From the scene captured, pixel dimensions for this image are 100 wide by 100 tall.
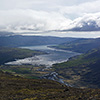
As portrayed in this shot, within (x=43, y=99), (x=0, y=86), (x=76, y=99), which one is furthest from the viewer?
(x=0, y=86)

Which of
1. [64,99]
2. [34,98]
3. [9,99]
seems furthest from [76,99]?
[9,99]

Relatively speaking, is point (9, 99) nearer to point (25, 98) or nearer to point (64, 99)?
point (25, 98)

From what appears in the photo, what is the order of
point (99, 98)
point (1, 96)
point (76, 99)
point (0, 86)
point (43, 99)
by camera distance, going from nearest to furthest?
point (99, 98) < point (76, 99) < point (43, 99) < point (1, 96) < point (0, 86)

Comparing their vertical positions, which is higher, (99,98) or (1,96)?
(99,98)

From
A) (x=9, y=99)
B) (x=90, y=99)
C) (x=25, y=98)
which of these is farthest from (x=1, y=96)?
(x=90, y=99)

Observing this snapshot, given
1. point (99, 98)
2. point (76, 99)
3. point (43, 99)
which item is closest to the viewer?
point (99, 98)

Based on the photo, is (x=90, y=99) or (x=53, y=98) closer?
(x=90, y=99)

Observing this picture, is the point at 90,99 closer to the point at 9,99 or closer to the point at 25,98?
the point at 25,98

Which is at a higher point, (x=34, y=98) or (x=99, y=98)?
(x=99, y=98)

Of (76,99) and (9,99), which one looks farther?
(9,99)
